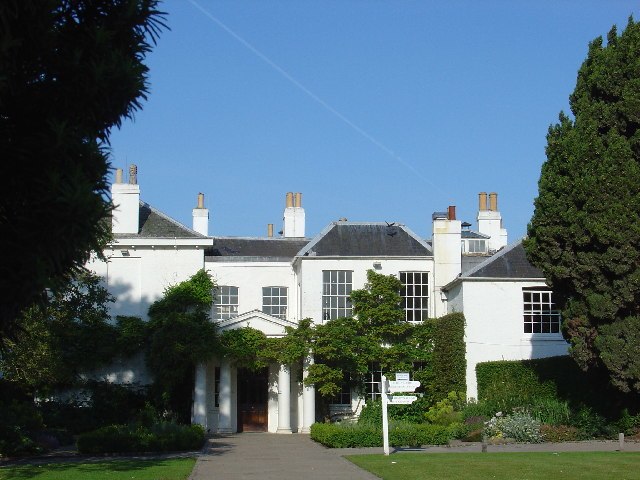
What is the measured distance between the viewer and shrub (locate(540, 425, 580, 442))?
24.8 meters

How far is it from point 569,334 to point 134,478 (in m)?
11.7

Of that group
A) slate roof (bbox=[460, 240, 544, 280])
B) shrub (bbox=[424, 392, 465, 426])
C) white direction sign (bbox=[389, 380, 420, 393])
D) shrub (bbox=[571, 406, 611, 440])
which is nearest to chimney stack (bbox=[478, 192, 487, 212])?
slate roof (bbox=[460, 240, 544, 280])

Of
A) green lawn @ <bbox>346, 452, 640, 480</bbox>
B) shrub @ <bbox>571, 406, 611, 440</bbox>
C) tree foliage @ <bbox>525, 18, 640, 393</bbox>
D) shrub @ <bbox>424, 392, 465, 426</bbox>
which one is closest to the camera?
green lawn @ <bbox>346, 452, 640, 480</bbox>

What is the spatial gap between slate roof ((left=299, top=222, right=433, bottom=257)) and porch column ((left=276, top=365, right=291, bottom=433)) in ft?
15.6

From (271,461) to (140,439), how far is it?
4.37 m

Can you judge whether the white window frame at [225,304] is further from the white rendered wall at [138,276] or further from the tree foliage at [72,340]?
the tree foliage at [72,340]

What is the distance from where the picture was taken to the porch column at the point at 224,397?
3231 cm

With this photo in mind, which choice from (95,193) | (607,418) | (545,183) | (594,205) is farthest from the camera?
(607,418)

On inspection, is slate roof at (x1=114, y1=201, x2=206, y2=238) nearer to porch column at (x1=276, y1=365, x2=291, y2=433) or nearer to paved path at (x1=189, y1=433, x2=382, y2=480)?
porch column at (x1=276, y1=365, x2=291, y2=433)

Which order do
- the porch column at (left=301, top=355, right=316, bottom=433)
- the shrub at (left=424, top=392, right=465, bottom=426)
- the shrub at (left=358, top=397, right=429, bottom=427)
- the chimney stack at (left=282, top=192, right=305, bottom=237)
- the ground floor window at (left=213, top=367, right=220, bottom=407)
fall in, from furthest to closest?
the chimney stack at (left=282, top=192, right=305, bottom=237)
the ground floor window at (left=213, top=367, right=220, bottom=407)
the porch column at (left=301, top=355, right=316, bottom=433)
the shrub at (left=358, top=397, right=429, bottom=427)
the shrub at (left=424, top=392, right=465, bottom=426)

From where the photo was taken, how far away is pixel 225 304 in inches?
1426

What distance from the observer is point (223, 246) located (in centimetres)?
3903

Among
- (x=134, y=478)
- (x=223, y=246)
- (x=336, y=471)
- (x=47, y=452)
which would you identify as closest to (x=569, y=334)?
(x=336, y=471)

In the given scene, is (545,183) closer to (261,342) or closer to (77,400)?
(261,342)
